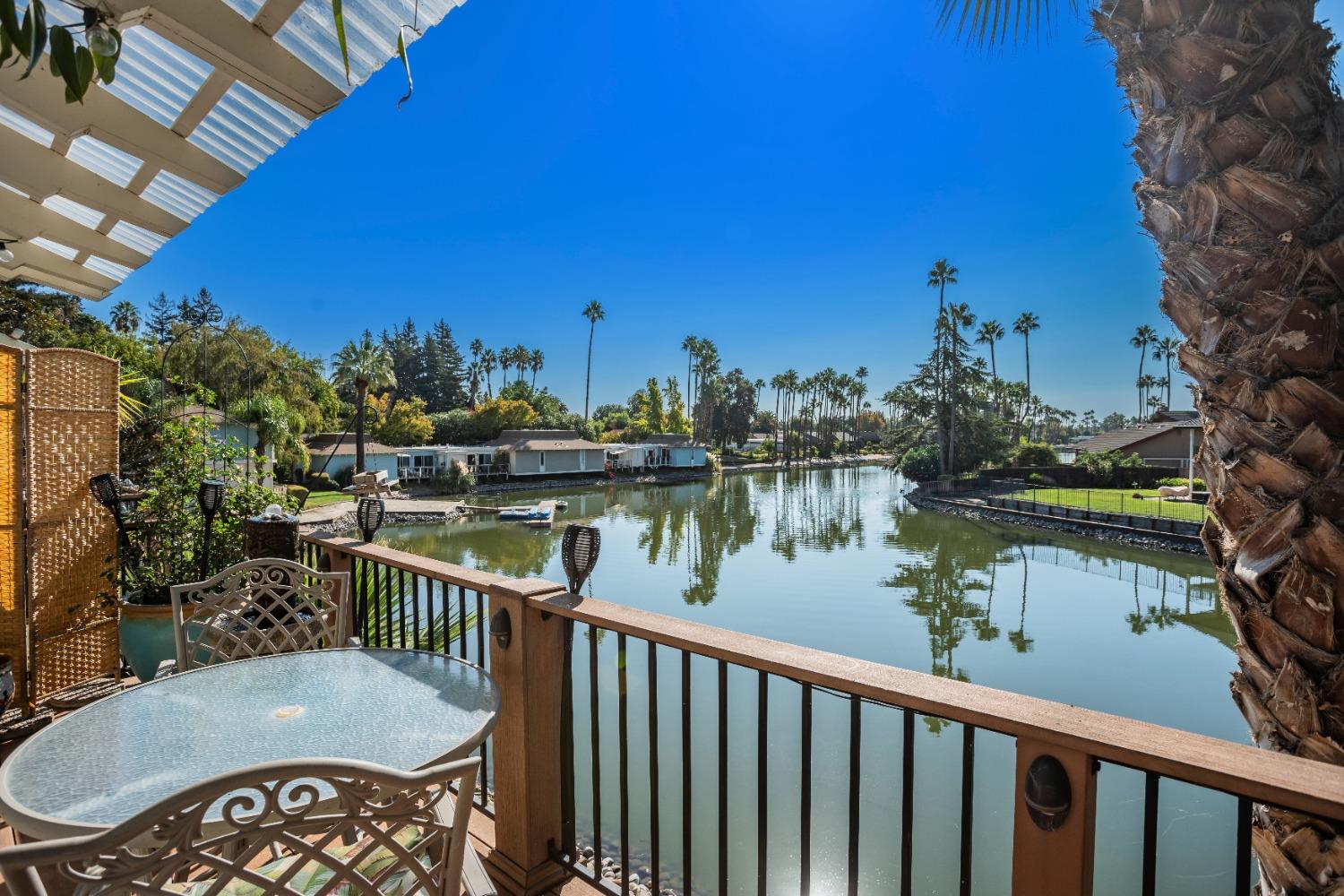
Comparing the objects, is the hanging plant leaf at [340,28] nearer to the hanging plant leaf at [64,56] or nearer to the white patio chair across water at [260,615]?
the hanging plant leaf at [64,56]

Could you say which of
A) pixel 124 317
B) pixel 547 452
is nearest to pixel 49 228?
pixel 547 452

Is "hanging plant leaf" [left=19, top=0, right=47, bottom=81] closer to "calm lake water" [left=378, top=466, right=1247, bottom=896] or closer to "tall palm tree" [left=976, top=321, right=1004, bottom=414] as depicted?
"calm lake water" [left=378, top=466, right=1247, bottom=896]

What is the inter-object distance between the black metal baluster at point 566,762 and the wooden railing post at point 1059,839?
1.30 meters

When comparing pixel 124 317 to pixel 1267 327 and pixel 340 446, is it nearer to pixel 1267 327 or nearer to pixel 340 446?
pixel 340 446

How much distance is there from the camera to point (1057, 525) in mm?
21422

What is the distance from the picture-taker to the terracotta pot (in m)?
3.42

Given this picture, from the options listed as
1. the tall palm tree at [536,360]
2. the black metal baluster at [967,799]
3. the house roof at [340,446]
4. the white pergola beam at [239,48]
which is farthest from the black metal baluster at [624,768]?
the tall palm tree at [536,360]

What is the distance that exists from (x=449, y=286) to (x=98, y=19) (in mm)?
58685

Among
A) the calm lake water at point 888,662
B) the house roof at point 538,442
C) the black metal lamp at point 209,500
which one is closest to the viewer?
the black metal lamp at point 209,500

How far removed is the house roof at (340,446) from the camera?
29.1m

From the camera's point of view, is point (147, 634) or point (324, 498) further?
point (324, 498)

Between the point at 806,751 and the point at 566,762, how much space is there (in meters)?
0.99

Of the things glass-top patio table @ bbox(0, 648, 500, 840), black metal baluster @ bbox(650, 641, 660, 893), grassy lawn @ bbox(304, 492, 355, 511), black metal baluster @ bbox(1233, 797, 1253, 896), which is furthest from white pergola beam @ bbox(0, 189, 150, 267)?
grassy lawn @ bbox(304, 492, 355, 511)

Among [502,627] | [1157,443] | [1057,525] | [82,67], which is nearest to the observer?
[82,67]
